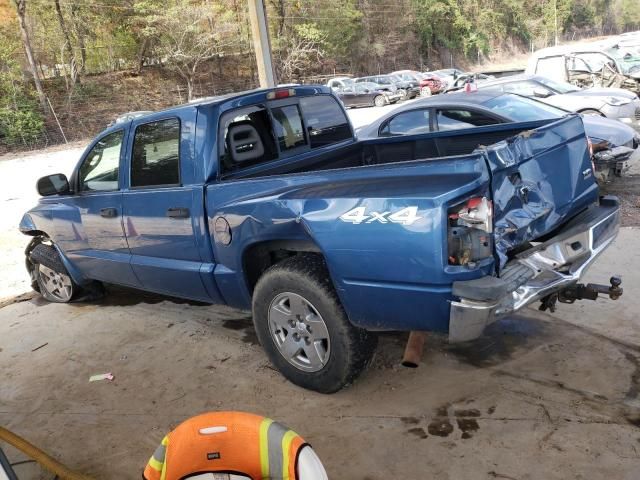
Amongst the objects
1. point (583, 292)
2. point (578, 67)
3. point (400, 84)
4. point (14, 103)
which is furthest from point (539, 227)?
point (14, 103)

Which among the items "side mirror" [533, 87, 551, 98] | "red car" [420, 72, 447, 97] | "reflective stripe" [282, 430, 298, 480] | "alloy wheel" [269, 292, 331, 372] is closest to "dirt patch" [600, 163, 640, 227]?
"side mirror" [533, 87, 551, 98]

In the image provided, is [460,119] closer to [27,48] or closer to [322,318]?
[322,318]

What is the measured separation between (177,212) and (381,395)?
188cm

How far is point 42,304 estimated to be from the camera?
5.99 metres

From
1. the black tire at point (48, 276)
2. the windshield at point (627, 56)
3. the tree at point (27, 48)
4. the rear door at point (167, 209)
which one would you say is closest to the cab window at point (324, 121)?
the rear door at point (167, 209)

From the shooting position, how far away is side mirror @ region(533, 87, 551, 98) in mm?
10562

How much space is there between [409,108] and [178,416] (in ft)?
19.2

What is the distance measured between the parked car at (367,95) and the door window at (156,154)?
2391cm

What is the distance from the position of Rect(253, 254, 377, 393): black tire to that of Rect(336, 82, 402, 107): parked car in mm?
24860

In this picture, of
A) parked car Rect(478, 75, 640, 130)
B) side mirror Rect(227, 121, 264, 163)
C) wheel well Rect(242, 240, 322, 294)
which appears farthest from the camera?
parked car Rect(478, 75, 640, 130)

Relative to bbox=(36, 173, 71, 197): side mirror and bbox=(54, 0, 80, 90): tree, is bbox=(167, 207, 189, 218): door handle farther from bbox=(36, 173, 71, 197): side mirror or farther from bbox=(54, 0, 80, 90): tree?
bbox=(54, 0, 80, 90): tree

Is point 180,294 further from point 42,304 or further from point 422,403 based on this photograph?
point 42,304

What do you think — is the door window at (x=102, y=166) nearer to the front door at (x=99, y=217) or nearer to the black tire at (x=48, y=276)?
the front door at (x=99, y=217)

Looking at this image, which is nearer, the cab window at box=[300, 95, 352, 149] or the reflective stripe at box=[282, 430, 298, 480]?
the reflective stripe at box=[282, 430, 298, 480]
